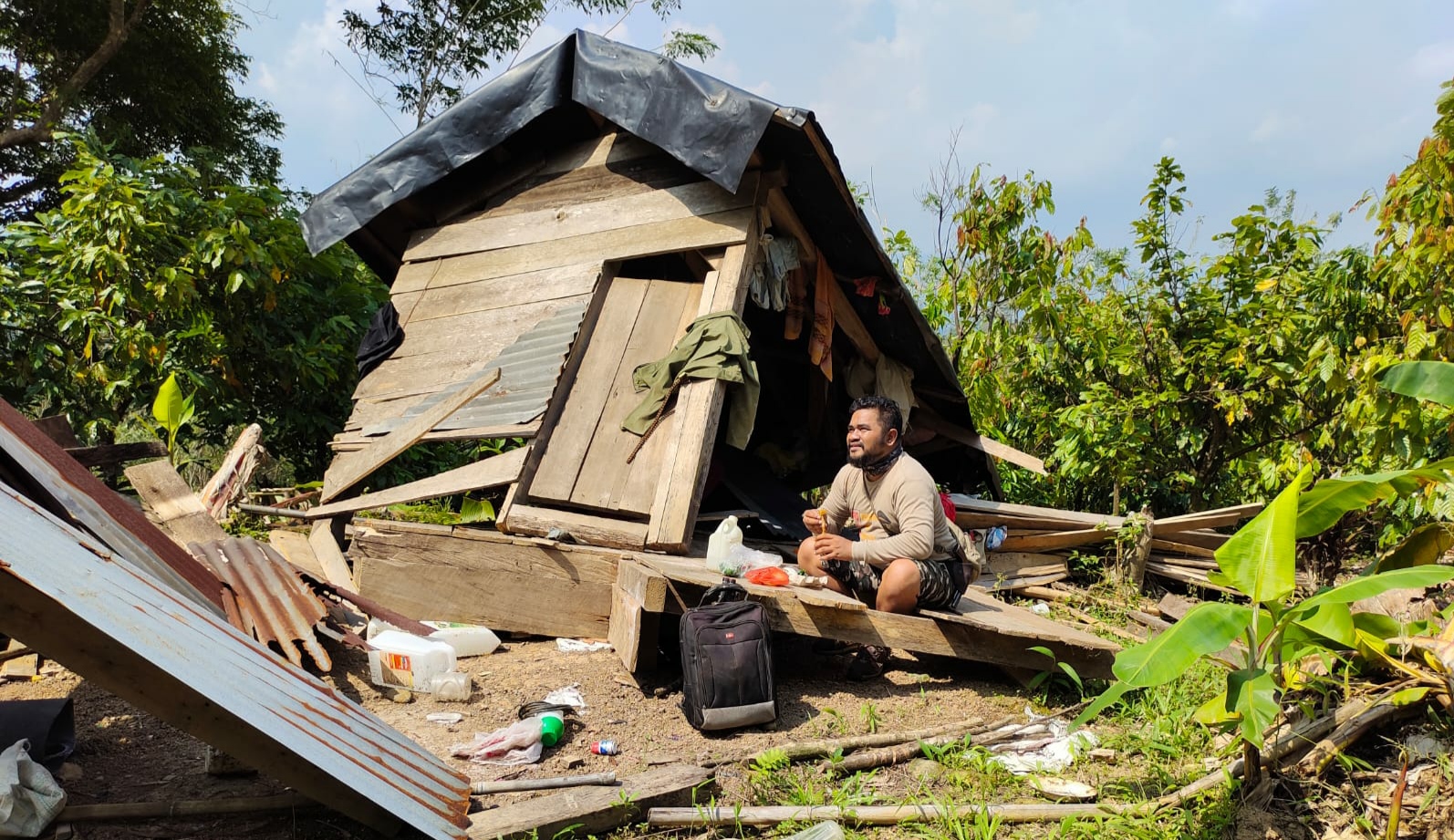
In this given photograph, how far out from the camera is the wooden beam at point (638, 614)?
4.31m

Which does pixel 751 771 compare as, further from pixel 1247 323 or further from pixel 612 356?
pixel 1247 323

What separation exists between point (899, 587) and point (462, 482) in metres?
2.81

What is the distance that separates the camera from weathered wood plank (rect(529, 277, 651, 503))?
552 centimetres

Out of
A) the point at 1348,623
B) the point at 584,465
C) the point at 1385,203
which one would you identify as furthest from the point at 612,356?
the point at 1385,203

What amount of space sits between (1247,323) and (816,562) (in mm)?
5485

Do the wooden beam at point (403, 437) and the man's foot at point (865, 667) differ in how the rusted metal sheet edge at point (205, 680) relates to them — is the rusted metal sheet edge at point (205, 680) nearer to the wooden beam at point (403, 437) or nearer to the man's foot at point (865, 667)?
the man's foot at point (865, 667)

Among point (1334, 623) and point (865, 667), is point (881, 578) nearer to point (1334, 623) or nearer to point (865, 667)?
point (865, 667)

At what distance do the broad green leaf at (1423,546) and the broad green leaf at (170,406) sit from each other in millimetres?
8073

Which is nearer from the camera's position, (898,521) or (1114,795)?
(1114,795)

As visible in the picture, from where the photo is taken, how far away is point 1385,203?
5.73m

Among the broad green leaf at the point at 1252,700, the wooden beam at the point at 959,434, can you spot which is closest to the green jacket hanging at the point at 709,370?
the broad green leaf at the point at 1252,700

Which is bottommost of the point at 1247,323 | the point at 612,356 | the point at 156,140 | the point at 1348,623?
the point at 1348,623

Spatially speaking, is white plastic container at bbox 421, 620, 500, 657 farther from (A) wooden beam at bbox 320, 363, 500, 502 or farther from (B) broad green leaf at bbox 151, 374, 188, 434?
(B) broad green leaf at bbox 151, 374, 188, 434

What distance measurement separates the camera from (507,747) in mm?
3576
